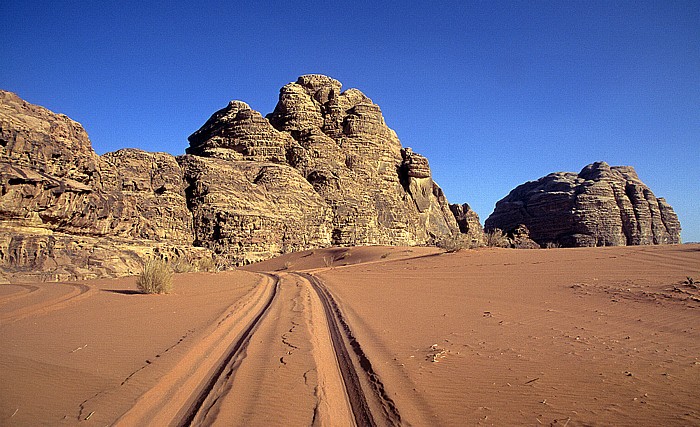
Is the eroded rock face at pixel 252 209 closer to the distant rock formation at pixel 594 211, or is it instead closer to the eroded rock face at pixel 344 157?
the eroded rock face at pixel 344 157

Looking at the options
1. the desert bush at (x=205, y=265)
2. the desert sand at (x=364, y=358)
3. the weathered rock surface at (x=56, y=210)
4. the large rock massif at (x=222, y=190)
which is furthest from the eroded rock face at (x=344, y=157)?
the desert sand at (x=364, y=358)

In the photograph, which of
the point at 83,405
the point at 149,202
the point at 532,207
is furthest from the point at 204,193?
the point at 532,207

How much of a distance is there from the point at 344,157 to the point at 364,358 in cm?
3964

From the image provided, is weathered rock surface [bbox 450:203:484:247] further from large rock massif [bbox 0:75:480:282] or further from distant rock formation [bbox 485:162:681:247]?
distant rock formation [bbox 485:162:681:247]

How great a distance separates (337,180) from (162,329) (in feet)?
109

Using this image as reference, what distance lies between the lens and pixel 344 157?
42.9 m

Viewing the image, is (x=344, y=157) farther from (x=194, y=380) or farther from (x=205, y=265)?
(x=194, y=380)

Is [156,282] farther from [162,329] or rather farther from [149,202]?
[149,202]

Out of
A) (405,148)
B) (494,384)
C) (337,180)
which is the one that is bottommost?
(494,384)

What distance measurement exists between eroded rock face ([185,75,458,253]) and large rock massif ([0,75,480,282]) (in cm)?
14

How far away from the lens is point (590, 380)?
3.10 metres

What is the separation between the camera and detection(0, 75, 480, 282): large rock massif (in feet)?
40.8

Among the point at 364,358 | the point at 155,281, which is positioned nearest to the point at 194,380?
the point at 364,358

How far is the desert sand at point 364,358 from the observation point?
8.77 ft
